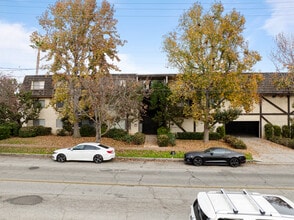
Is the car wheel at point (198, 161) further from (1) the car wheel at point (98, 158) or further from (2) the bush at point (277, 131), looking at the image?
(2) the bush at point (277, 131)

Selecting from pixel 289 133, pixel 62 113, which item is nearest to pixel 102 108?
pixel 62 113

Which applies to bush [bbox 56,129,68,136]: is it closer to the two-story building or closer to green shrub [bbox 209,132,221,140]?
the two-story building

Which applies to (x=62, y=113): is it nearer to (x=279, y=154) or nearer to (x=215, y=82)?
(x=215, y=82)

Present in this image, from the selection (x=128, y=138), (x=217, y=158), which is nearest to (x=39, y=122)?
(x=128, y=138)

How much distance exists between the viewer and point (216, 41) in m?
20.9

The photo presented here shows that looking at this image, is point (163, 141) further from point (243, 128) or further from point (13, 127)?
point (13, 127)

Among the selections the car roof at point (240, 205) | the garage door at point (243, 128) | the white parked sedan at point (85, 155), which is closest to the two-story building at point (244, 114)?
the garage door at point (243, 128)

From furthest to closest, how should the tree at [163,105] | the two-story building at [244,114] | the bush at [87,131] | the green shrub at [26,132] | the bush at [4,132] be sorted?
1. the two-story building at [244,114]
2. the bush at [87,131]
3. the tree at [163,105]
4. the green shrub at [26,132]
5. the bush at [4,132]

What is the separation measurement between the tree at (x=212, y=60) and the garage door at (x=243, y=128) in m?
9.99

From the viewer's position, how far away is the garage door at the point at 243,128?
101 ft

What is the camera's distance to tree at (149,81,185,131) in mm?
25297

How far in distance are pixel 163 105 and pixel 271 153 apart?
11.6 meters

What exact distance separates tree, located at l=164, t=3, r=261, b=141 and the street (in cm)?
744

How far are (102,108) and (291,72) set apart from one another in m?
18.1
